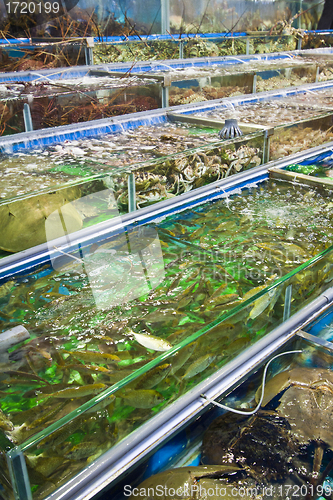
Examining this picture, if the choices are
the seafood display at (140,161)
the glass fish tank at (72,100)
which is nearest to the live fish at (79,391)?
the seafood display at (140,161)

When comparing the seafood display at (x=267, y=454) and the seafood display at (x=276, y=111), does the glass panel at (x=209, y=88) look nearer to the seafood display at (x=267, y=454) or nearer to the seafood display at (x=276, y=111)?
the seafood display at (x=276, y=111)

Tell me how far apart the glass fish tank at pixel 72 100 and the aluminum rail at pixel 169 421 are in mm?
2078

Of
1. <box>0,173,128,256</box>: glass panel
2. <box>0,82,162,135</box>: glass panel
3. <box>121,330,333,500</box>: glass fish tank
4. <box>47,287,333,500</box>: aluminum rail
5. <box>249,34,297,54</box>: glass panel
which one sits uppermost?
<box>249,34,297,54</box>: glass panel

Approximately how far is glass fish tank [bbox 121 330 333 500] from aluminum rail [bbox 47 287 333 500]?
23 millimetres

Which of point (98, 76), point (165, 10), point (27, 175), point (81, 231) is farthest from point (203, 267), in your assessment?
point (165, 10)

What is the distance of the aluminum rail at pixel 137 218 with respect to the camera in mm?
1376

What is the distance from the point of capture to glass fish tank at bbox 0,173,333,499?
75cm

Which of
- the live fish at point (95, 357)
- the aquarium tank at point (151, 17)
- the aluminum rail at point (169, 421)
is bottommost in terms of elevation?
the aluminum rail at point (169, 421)

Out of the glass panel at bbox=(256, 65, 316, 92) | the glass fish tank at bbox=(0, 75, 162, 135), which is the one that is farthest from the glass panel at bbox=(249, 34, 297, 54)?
the glass fish tank at bbox=(0, 75, 162, 135)

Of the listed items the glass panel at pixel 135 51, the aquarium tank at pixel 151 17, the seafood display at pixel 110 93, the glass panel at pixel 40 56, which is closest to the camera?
the seafood display at pixel 110 93

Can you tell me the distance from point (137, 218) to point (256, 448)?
106cm

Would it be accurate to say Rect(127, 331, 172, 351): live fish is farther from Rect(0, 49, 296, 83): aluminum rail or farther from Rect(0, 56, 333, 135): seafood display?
Rect(0, 49, 296, 83): aluminum rail

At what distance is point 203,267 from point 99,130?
60.1 inches

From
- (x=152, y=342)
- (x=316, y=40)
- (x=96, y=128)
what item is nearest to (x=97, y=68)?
(x=96, y=128)
